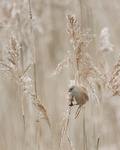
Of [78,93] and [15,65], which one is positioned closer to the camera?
[78,93]

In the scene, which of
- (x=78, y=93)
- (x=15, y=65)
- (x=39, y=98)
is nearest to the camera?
(x=78, y=93)

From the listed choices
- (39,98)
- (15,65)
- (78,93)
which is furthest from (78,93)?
(39,98)

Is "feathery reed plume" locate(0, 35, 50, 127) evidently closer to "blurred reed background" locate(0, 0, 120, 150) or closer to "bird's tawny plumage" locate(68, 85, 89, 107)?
"blurred reed background" locate(0, 0, 120, 150)

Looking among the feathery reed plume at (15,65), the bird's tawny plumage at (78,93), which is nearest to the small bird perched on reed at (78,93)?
the bird's tawny plumage at (78,93)

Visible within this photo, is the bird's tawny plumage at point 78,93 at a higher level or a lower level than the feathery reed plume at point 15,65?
lower

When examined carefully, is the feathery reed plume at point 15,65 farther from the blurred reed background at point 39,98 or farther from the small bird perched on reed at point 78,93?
the small bird perched on reed at point 78,93

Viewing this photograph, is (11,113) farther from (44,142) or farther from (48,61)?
(48,61)

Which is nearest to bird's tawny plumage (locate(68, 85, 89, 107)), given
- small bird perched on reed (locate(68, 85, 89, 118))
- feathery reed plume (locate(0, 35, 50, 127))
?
small bird perched on reed (locate(68, 85, 89, 118))

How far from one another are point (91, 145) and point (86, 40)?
47 cm

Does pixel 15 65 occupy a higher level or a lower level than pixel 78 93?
higher

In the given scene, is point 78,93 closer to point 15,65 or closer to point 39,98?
point 15,65

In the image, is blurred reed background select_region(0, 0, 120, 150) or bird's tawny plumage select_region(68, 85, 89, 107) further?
blurred reed background select_region(0, 0, 120, 150)

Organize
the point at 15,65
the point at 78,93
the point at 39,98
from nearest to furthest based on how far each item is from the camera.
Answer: the point at 78,93 < the point at 15,65 < the point at 39,98

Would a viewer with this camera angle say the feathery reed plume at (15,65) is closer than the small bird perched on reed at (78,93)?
No
